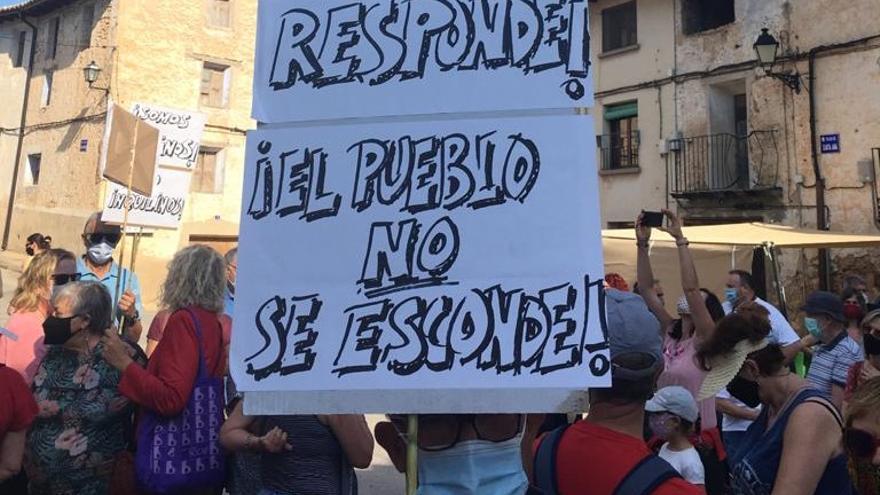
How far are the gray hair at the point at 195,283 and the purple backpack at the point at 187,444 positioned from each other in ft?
0.41

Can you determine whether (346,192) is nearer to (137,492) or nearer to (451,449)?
(451,449)

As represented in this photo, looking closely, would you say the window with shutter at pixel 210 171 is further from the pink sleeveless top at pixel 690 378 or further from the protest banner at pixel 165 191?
the pink sleeveless top at pixel 690 378

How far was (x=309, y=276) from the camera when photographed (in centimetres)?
205

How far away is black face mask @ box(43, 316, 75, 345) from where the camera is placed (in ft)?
A: 9.71

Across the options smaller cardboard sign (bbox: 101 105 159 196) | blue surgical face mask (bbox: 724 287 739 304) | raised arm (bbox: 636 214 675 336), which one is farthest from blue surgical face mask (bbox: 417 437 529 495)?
blue surgical face mask (bbox: 724 287 739 304)

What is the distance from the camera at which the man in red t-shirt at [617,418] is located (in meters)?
1.79

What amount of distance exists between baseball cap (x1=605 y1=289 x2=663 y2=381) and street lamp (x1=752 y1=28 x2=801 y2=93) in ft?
43.0

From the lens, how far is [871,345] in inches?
129

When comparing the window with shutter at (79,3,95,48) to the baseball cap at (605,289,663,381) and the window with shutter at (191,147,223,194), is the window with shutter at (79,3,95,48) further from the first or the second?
the baseball cap at (605,289,663,381)

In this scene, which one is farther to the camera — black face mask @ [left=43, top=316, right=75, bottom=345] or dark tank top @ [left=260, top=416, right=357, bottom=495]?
black face mask @ [left=43, top=316, right=75, bottom=345]

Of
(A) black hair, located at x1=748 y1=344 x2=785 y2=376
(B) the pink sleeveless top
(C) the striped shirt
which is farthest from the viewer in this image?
(C) the striped shirt

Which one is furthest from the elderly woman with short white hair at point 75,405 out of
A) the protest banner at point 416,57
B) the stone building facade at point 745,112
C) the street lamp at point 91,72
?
the street lamp at point 91,72

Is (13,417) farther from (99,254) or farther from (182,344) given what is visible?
(99,254)

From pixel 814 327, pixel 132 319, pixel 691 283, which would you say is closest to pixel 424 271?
pixel 691 283
